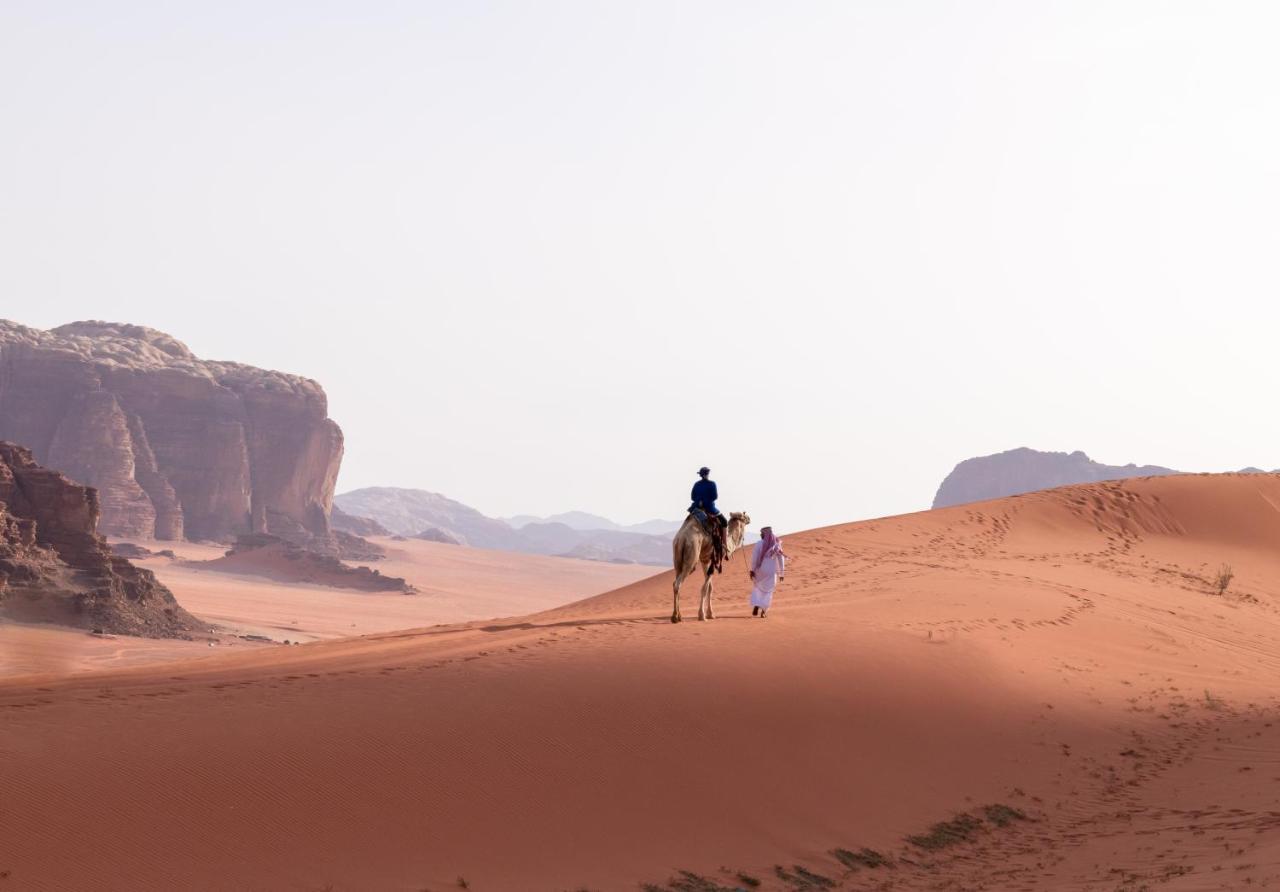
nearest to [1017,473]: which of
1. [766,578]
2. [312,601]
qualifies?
[312,601]

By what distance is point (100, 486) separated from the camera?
266 ft

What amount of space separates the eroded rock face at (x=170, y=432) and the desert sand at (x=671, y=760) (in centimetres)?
6868

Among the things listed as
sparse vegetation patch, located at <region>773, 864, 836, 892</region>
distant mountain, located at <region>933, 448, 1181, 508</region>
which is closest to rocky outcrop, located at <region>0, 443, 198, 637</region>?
sparse vegetation patch, located at <region>773, 864, 836, 892</region>

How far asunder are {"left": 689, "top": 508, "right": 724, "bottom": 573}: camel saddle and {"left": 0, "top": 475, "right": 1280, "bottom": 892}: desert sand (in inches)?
42.5

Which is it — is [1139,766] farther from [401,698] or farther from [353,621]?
[353,621]

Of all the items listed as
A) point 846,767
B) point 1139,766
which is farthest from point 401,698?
point 1139,766

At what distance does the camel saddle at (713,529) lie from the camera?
18453 mm

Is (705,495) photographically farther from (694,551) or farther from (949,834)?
(949,834)

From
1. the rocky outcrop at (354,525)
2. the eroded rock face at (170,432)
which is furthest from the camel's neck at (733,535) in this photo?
the rocky outcrop at (354,525)

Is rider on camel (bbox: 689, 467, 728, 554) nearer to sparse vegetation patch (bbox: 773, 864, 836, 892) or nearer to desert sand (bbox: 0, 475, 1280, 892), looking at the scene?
desert sand (bbox: 0, 475, 1280, 892)

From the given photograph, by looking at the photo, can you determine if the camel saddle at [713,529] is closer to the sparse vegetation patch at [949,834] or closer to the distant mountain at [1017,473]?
the sparse vegetation patch at [949,834]

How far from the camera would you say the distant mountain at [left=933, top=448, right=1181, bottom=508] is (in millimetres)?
149625

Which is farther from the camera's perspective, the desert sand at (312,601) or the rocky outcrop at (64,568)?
the rocky outcrop at (64,568)

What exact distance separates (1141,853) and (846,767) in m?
3.22
